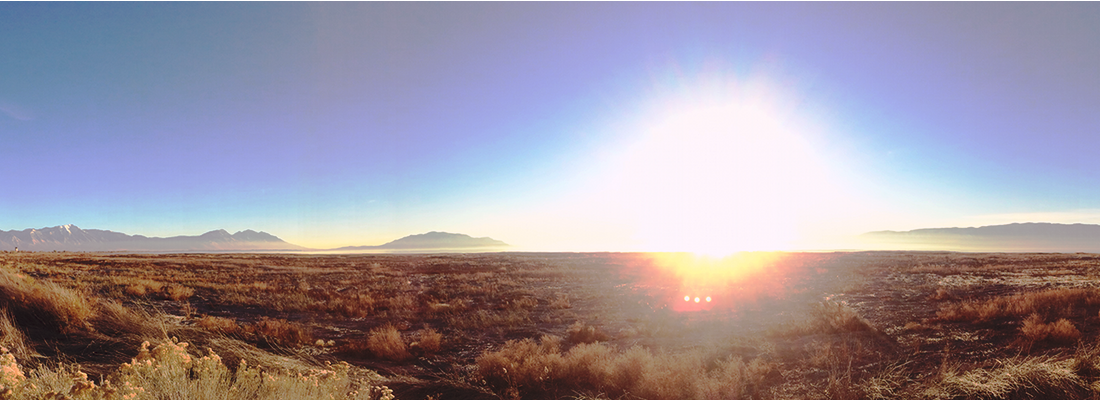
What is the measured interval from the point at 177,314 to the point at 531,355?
43.8 feet

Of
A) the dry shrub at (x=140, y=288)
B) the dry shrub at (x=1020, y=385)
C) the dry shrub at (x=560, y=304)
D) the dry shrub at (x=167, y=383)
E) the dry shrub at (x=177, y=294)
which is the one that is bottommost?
the dry shrub at (x=560, y=304)

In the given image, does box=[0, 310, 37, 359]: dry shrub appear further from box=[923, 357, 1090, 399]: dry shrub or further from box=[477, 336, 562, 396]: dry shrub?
box=[923, 357, 1090, 399]: dry shrub

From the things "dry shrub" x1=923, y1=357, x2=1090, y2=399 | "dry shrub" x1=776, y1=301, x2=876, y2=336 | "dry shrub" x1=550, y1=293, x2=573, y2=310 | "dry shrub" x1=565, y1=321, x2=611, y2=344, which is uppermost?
"dry shrub" x1=923, y1=357, x2=1090, y2=399

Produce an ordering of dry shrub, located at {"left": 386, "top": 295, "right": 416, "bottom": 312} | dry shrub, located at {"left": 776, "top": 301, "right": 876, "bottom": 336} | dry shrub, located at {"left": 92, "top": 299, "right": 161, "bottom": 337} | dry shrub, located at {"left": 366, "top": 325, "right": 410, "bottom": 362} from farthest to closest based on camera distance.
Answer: dry shrub, located at {"left": 386, "top": 295, "right": 416, "bottom": 312}, dry shrub, located at {"left": 776, "top": 301, "right": 876, "bottom": 336}, dry shrub, located at {"left": 366, "top": 325, "right": 410, "bottom": 362}, dry shrub, located at {"left": 92, "top": 299, "right": 161, "bottom": 337}

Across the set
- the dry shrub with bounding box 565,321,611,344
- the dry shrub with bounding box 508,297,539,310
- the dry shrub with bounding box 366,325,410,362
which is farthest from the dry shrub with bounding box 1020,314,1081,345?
the dry shrub with bounding box 508,297,539,310

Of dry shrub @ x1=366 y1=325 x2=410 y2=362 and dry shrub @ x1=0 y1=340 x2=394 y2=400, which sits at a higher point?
dry shrub @ x1=0 y1=340 x2=394 y2=400

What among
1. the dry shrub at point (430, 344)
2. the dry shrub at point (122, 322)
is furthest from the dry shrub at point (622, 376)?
the dry shrub at point (122, 322)

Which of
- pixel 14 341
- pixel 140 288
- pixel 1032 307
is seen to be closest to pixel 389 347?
pixel 14 341

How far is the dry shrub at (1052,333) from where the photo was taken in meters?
8.34

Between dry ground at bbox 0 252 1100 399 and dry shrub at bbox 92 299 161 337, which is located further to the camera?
dry shrub at bbox 92 299 161 337

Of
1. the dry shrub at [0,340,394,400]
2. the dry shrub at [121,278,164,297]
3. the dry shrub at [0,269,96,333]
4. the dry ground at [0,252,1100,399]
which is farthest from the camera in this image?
the dry shrub at [121,278,164,297]

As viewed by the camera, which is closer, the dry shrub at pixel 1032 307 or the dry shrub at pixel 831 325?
the dry shrub at pixel 1032 307

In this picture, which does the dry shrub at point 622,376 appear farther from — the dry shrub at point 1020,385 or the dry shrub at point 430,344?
the dry shrub at point 430,344

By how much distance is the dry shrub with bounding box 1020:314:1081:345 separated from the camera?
8336 mm
